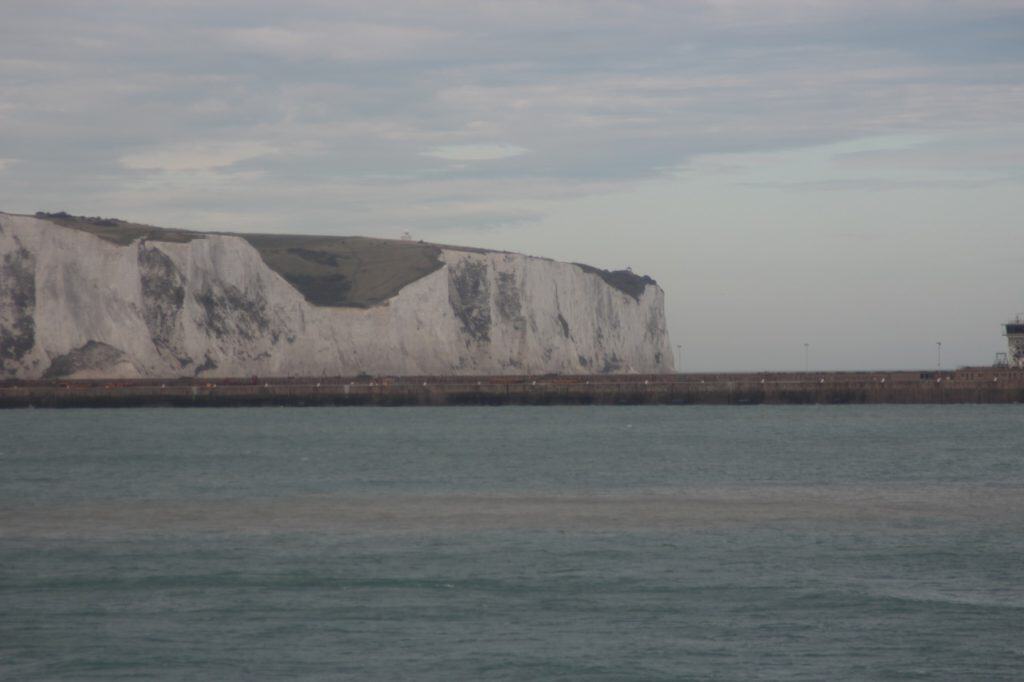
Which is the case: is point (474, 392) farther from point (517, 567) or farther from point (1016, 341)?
point (517, 567)

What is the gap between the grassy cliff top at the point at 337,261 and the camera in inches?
3467

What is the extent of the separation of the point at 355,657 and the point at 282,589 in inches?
145

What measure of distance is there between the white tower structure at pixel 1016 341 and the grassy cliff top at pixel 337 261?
3611cm

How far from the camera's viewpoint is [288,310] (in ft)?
275

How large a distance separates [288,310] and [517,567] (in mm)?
66579

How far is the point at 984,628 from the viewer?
47.9 feet

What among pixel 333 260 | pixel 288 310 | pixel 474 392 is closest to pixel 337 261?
pixel 333 260

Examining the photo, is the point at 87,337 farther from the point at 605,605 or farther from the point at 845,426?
the point at 605,605

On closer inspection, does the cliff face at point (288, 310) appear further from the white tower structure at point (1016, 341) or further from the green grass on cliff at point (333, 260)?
the white tower structure at point (1016, 341)

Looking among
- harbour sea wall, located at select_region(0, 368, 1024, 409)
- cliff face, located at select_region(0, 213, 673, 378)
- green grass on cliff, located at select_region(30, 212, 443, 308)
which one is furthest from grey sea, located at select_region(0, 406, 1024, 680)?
green grass on cliff, located at select_region(30, 212, 443, 308)

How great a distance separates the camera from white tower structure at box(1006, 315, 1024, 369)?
73.6 m

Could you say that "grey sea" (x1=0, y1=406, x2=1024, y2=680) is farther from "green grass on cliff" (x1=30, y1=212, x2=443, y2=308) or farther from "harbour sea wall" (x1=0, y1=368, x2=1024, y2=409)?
"green grass on cliff" (x1=30, y1=212, x2=443, y2=308)

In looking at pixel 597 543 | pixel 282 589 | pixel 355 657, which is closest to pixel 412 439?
pixel 597 543

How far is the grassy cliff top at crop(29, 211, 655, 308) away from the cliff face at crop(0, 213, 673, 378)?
0.74 ft
